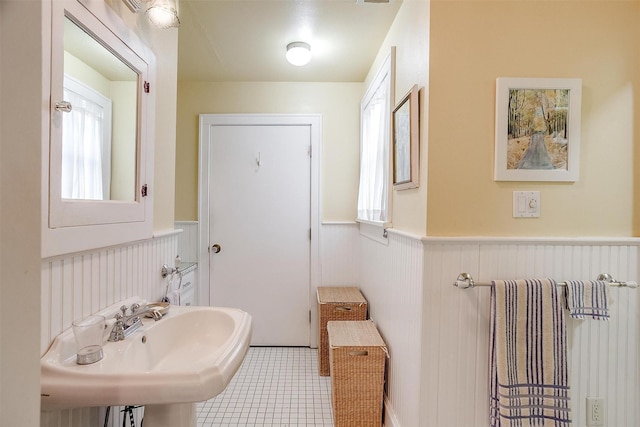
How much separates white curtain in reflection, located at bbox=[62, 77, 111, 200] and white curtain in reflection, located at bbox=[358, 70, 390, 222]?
1.42 meters

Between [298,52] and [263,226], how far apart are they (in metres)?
1.42

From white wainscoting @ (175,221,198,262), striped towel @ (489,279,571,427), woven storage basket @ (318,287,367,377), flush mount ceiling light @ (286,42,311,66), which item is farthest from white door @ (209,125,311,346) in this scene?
striped towel @ (489,279,571,427)

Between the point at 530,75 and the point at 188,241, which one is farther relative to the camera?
the point at 188,241

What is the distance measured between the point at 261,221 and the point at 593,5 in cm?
245

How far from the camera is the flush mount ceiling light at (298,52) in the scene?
2211 mm

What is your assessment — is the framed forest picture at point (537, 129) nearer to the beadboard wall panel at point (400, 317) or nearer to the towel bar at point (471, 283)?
the towel bar at point (471, 283)

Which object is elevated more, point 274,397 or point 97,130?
point 97,130

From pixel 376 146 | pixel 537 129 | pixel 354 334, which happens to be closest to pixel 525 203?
pixel 537 129

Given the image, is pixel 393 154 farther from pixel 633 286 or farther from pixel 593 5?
pixel 633 286

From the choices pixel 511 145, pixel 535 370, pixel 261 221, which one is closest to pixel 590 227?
pixel 511 145

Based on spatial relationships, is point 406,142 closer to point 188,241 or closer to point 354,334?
point 354,334

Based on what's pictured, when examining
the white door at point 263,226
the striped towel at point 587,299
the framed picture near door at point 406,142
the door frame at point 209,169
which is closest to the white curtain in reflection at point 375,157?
the framed picture near door at point 406,142

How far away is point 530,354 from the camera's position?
1.31 metres
